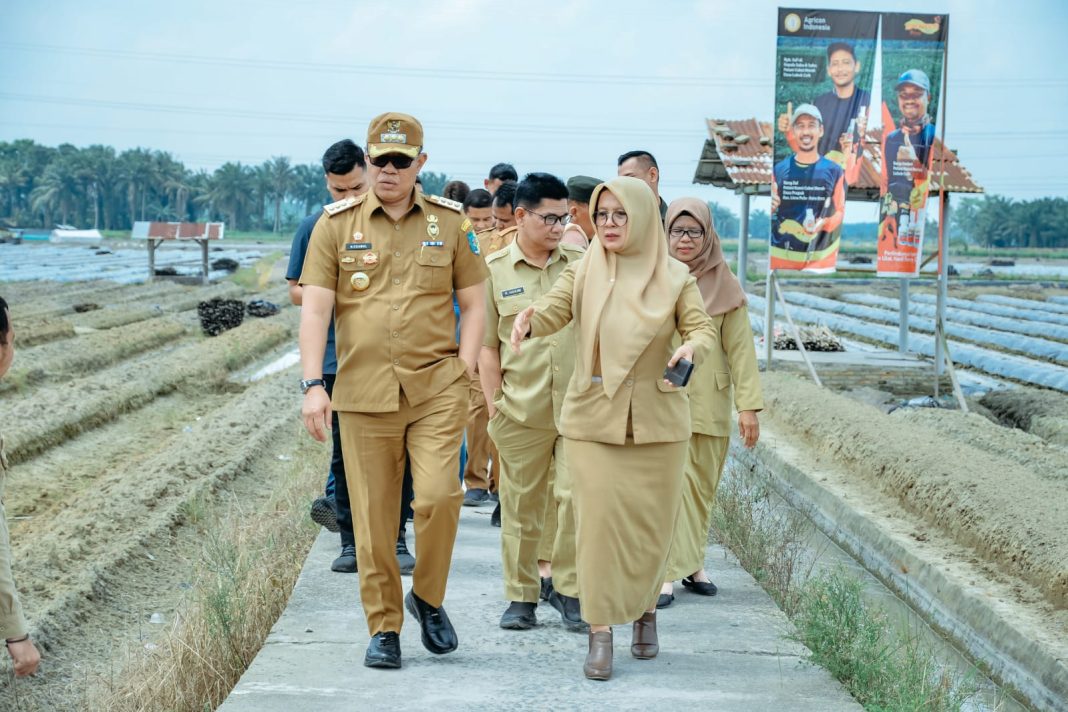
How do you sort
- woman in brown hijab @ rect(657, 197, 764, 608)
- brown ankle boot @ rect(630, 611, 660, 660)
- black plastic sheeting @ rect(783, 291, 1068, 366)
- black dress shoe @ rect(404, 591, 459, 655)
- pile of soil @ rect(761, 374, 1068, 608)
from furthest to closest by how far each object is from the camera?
black plastic sheeting @ rect(783, 291, 1068, 366), pile of soil @ rect(761, 374, 1068, 608), woman in brown hijab @ rect(657, 197, 764, 608), brown ankle boot @ rect(630, 611, 660, 660), black dress shoe @ rect(404, 591, 459, 655)

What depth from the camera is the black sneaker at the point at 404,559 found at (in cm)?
547

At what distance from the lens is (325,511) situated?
5.98 m

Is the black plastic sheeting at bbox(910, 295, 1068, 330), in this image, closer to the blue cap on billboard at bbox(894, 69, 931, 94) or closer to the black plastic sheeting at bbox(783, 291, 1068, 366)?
the black plastic sheeting at bbox(783, 291, 1068, 366)

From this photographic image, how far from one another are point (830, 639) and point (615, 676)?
84 cm

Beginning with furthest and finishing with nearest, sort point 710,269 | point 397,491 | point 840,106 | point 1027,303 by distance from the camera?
point 1027,303 → point 840,106 → point 710,269 → point 397,491

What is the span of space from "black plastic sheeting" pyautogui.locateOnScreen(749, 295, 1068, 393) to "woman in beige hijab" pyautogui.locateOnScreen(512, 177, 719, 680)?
13372 millimetres

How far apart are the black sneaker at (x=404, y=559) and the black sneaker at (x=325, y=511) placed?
45cm

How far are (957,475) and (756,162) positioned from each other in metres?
7.37

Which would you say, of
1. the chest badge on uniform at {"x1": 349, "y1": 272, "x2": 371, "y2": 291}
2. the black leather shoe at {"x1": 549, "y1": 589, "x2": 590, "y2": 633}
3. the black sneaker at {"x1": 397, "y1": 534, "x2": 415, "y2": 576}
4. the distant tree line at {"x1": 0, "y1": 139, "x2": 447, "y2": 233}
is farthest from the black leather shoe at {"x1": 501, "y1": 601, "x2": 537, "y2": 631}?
the distant tree line at {"x1": 0, "y1": 139, "x2": 447, "y2": 233}

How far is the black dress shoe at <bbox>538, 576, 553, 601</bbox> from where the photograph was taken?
513 cm

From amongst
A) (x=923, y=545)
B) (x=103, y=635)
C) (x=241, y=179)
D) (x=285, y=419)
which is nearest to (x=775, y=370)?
(x=285, y=419)

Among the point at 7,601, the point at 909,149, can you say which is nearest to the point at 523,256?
the point at 7,601

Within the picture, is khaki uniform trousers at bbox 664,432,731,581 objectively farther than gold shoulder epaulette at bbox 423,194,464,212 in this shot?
Yes

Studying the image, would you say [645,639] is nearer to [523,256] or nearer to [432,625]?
[432,625]
